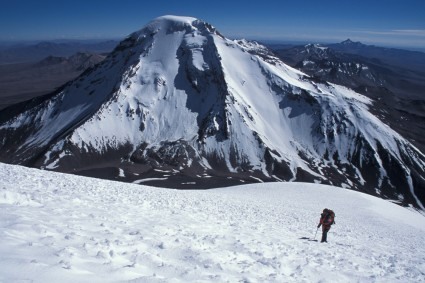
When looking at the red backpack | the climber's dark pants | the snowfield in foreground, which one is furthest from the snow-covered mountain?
the climber's dark pants

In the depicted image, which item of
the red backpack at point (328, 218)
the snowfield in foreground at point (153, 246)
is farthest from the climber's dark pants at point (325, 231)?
the snowfield in foreground at point (153, 246)

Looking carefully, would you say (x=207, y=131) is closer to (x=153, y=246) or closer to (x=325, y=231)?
(x=325, y=231)

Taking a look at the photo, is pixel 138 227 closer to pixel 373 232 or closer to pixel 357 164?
pixel 373 232

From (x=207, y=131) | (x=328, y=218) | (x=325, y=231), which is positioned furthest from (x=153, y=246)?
(x=207, y=131)

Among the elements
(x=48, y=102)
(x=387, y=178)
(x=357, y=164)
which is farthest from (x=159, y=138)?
(x=387, y=178)

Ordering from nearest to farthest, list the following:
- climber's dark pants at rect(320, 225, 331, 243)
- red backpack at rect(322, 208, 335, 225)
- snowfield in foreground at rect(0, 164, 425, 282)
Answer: snowfield in foreground at rect(0, 164, 425, 282), climber's dark pants at rect(320, 225, 331, 243), red backpack at rect(322, 208, 335, 225)

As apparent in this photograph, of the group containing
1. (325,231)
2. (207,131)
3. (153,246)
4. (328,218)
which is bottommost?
(207,131)

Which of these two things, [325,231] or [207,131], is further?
[207,131]

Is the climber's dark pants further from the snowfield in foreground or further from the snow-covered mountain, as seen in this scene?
the snow-covered mountain
